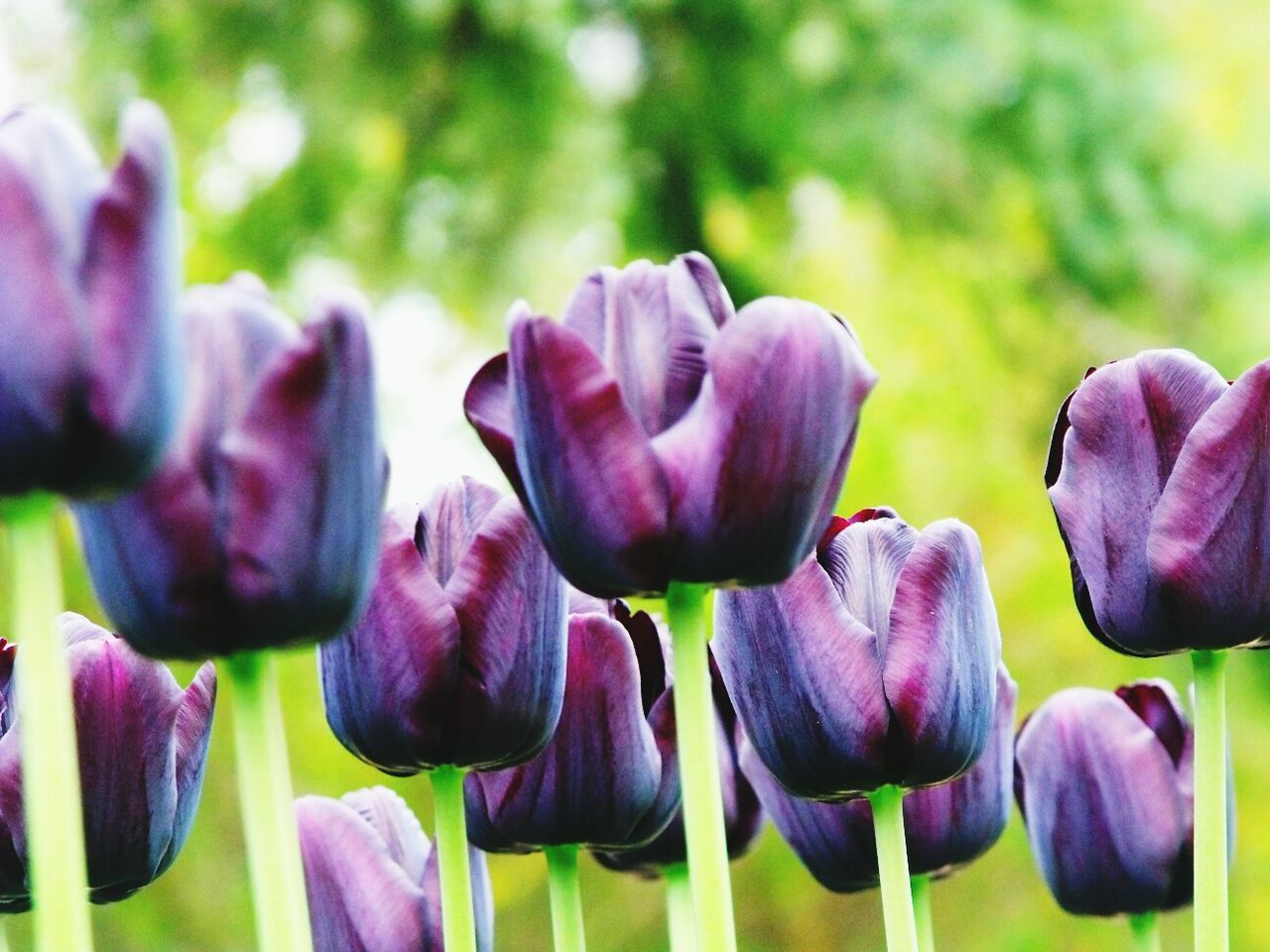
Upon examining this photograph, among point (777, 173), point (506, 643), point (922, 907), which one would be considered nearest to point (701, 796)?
point (506, 643)

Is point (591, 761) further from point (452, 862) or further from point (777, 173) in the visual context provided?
point (777, 173)

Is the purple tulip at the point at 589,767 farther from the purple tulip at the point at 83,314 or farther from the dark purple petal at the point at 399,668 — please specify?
the purple tulip at the point at 83,314

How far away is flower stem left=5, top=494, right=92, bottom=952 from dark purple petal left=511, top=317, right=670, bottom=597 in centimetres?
9

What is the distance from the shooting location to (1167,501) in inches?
14.3

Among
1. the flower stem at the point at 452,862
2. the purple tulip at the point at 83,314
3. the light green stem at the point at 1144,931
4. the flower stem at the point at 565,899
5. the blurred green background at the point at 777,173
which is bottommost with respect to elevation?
the light green stem at the point at 1144,931

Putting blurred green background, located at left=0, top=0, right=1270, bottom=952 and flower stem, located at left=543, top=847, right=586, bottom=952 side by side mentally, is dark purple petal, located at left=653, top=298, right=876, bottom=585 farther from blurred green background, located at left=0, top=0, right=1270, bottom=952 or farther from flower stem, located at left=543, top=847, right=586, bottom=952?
blurred green background, located at left=0, top=0, right=1270, bottom=952

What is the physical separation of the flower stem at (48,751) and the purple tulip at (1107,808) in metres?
0.29

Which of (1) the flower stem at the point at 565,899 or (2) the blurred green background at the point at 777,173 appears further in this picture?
(2) the blurred green background at the point at 777,173

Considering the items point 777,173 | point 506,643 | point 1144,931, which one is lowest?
point 1144,931

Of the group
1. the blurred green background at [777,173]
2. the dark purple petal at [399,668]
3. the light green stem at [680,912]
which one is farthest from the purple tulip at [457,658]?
the blurred green background at [777,173]

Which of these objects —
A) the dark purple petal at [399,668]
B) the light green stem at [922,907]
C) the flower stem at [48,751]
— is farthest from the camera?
the light green stem at [922,907]

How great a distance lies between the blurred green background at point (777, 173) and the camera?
2.88m

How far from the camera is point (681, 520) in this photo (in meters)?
0.29

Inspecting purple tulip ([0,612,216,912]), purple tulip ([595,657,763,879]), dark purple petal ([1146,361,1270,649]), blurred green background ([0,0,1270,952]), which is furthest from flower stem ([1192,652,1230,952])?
blurred green background ([0,0,1270,952])
